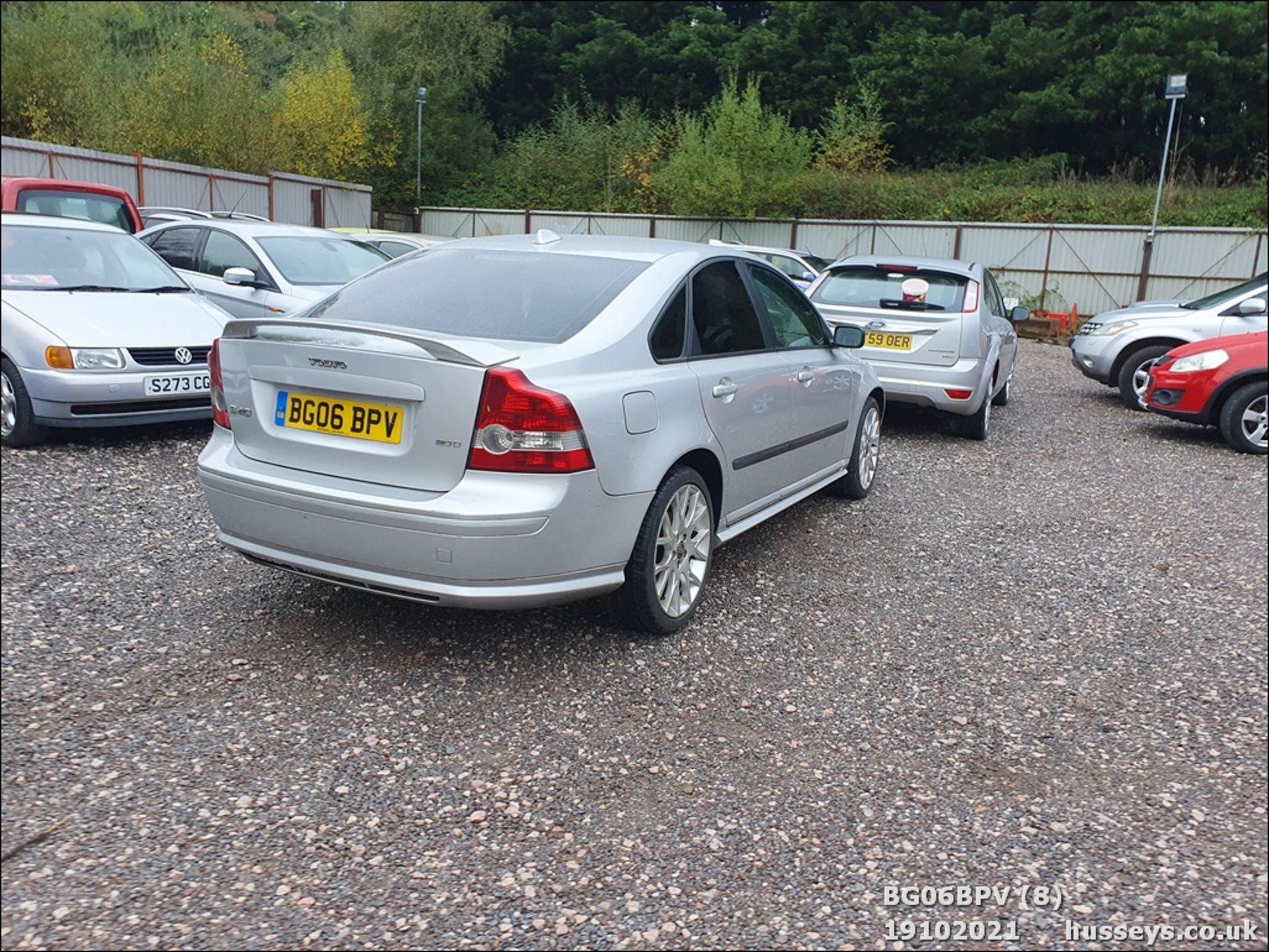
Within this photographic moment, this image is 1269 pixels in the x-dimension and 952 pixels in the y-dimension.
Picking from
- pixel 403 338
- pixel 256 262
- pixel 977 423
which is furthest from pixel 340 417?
pixel 977 423

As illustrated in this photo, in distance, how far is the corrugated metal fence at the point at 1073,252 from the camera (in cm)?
2241

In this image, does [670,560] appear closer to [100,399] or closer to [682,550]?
[682,550]

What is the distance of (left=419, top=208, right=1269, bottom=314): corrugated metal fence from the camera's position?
22.4 meters

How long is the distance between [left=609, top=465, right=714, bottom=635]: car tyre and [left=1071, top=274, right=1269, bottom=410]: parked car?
771 centimetres

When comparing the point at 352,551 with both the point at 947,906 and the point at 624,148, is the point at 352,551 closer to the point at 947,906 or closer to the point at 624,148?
the point at 947,906

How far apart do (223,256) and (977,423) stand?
670 centimetres

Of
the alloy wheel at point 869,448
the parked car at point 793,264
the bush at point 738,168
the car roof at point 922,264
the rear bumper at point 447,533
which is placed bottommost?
the alloy wheel at point 869,448

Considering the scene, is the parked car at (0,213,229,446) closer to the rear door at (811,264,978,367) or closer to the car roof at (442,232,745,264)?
the car roof at (442,232,745,264)

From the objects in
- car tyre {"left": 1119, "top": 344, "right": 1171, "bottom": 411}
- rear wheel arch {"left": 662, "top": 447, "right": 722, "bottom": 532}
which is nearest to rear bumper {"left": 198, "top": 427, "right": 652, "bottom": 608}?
rear wheel arch {"left": 662, "top": 447, "right": 722, "bottom": 532}

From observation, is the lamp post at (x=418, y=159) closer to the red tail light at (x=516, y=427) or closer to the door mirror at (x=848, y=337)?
the door mirror at (x=848, y=337)

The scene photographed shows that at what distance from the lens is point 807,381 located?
4.99 metres

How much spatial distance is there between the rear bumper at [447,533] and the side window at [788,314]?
1.73 meters

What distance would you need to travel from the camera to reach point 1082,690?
3557 millimetres

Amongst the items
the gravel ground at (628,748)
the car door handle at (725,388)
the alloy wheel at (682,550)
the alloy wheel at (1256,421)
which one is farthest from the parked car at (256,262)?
the alloy wheel at (1256,421)
